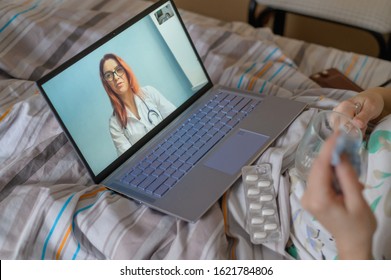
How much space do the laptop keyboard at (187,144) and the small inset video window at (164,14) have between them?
0.20m

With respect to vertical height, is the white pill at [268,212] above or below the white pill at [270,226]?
above

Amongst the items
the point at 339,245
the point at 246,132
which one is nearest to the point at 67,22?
the point at 246,132

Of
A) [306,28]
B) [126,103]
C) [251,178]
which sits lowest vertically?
[306,28]

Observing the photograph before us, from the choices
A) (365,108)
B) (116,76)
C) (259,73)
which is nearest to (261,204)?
(365,108)

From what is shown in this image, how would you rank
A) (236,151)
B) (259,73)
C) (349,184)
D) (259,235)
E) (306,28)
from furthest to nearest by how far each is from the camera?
(306,28)
(259,73)
(236,151)
(259,235)
(349,184)

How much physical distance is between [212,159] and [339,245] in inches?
15.1

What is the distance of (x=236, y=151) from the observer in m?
0.98

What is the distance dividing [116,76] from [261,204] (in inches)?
15.0

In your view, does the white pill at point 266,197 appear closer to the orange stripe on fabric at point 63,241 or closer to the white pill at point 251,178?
Result: the white pill at point 251,178

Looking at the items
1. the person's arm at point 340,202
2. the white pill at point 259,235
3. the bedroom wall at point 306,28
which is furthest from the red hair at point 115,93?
the bedroom wall at point 306,28

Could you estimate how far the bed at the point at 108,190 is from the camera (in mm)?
841

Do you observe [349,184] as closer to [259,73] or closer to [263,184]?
[263,184]
